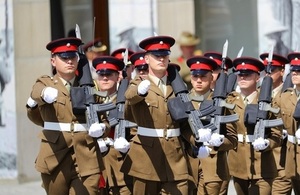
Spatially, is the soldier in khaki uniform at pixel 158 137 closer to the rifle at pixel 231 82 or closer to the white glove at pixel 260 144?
the white glove at pixel 260 144

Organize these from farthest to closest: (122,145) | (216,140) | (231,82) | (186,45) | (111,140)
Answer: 1. (186,45)
2. (231,82)
3. (111,140)
4. (216,140)
5. (122,145)

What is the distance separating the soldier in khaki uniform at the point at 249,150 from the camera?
13.4m

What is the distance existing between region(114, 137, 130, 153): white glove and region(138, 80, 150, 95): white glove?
2.84ft

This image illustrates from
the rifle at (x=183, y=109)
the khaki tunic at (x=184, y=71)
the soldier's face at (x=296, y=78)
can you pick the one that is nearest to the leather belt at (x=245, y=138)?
the soldier's face at (x=296, y=78)

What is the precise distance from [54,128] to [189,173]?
129 centimetres

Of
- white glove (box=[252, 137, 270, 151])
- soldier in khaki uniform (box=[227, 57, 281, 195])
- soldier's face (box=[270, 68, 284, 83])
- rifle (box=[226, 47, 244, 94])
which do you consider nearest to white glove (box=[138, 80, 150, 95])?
white glove (box=[252, 137, 270, 151])

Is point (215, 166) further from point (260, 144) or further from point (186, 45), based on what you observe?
point (186, 45)

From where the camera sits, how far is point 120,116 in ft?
42.7

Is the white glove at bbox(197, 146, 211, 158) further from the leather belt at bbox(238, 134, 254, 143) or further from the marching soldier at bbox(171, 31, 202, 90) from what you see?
the marching soldier at bbox(171, 31, 202, 90)

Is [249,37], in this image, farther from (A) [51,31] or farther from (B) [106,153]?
(B) [106,153]

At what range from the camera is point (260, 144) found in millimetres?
12898

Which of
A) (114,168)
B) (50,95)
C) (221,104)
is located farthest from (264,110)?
(50,95)

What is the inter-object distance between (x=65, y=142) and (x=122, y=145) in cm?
57

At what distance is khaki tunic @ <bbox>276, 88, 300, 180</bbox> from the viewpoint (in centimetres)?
1361
